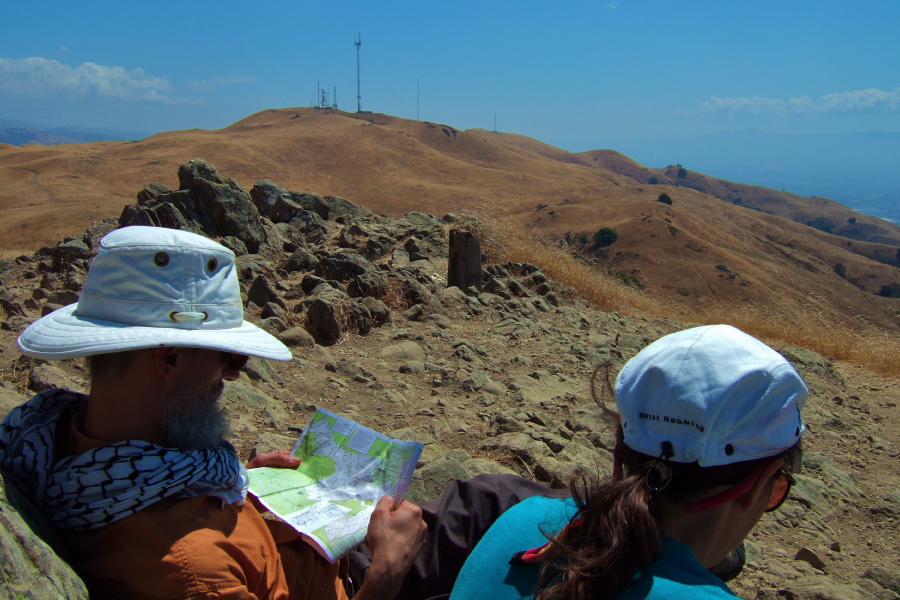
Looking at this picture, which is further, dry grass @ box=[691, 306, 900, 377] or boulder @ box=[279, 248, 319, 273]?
dry grass @ box=[691, 306, 900, 377]

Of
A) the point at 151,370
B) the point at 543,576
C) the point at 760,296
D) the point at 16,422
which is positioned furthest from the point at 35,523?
the point at 760,296

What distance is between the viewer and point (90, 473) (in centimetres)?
151

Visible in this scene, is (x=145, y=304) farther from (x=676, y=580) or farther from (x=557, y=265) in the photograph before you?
(x=557, y=265)

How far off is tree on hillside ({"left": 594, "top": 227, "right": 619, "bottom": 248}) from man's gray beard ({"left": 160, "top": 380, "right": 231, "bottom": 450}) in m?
32.8

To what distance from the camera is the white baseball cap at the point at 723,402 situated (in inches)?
53.2

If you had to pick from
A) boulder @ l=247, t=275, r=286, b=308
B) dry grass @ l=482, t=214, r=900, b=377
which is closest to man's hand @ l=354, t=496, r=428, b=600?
boulder @ l=247, t=275, r=286, b=308

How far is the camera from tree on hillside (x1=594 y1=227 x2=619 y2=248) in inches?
1324

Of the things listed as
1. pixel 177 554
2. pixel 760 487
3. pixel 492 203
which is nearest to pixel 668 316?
pixel 760 487

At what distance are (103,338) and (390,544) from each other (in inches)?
40.6

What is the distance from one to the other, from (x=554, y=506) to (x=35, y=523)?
4.12ft

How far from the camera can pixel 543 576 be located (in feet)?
4.59

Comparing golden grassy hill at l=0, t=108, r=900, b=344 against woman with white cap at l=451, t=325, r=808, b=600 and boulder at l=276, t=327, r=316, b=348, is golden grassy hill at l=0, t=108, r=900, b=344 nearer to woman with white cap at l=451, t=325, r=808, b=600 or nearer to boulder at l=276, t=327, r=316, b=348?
boulder at l=276, t=327, r=316, b=348

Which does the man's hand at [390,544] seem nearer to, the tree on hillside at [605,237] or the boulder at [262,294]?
the boulder at [262,294]

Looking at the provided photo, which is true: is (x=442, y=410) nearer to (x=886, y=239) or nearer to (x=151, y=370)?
(x=151, y=370)
